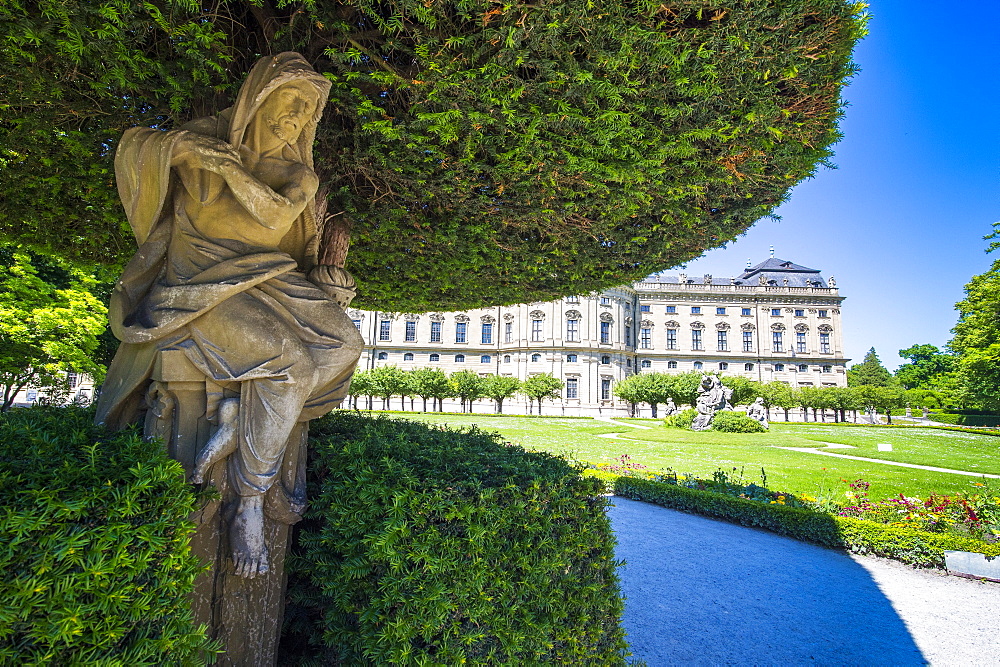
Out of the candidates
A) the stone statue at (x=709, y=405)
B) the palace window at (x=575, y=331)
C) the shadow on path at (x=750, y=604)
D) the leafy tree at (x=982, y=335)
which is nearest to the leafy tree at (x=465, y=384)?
the palace window at (x=575, y=331)

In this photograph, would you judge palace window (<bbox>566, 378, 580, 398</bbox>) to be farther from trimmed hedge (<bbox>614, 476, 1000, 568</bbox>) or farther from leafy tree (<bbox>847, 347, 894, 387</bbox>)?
trimmed hedge (<bbox>614, 476, 1000, 568</bbox>)

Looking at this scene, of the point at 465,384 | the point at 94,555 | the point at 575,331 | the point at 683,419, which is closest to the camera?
the point at 94,555

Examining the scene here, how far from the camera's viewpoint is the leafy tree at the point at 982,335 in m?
21.6

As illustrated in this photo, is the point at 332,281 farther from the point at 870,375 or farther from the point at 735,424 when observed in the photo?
the point at 870,375

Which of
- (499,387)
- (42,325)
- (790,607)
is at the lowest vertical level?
(790,607)

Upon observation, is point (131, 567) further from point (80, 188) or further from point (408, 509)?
point (80, 188)

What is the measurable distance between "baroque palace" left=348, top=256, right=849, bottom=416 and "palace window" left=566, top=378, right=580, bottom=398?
0.35 feet

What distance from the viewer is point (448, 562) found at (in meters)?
2.33

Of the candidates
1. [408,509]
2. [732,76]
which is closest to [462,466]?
[408,509]

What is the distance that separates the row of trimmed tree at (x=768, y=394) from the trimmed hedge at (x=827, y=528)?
33.0 meters

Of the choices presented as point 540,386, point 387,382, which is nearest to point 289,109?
point 387,382

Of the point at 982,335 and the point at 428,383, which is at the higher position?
the point at 982,335

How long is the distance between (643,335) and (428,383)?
98.4 feet

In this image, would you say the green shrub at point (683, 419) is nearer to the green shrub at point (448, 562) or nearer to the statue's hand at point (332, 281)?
the green shrub at point (448, 562)
